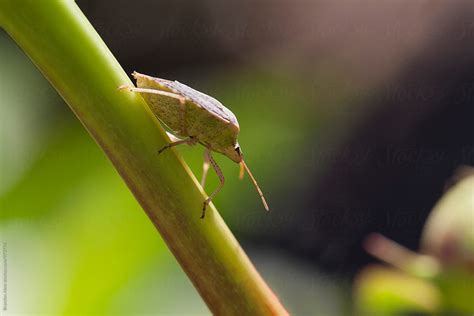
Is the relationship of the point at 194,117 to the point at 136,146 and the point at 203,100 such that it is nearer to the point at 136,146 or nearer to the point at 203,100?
the point at 203,100

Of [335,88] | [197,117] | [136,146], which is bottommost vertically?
[335,88]

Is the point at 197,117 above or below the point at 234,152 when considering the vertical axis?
above

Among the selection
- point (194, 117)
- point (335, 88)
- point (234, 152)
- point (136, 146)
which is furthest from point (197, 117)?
point (335, 88)

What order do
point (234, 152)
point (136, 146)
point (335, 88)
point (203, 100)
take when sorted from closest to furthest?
point (136, 146) < point (203, 100) < point (234, 152) < point (335, 88)

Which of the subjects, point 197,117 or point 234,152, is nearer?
point 197,117

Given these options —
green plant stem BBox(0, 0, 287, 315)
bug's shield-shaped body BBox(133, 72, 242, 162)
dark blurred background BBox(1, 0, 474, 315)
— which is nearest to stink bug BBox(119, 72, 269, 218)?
bug's shield-shaped body BBox(133, 72, 242, 162)

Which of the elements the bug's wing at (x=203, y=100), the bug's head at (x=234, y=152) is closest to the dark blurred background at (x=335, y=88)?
the bug's head at (x=234, y=152)

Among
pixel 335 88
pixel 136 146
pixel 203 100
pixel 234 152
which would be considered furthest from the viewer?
pixel 335 88

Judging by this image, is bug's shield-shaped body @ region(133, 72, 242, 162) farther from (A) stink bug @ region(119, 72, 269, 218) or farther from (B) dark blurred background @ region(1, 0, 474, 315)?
(B) dark blurred background @ region(1, 0, 474, 315)
